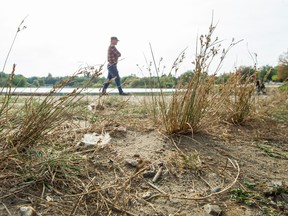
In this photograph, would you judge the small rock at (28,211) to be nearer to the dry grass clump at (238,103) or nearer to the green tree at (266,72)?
the dry grass clump at (238,103)

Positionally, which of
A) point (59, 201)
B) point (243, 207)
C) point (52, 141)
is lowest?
point (243, 207)

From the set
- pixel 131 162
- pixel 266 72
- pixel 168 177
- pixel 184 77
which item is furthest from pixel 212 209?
pixel 266 72

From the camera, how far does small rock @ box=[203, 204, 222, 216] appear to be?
140cm

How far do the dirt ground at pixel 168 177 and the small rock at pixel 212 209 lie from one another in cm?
2

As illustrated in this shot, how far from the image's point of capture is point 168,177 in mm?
1730

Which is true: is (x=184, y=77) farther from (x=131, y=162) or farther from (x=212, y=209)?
(x=212, y=209)

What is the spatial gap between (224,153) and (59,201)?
138cm

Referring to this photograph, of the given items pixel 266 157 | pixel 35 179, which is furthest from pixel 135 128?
pixel 35 179

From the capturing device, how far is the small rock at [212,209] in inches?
55.1

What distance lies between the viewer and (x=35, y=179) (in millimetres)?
1388

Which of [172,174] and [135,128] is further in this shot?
[135,128]

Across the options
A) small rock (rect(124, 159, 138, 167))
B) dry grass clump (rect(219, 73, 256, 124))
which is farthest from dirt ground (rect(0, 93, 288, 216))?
dry grass clump (rect(219, 73, 256, 124))

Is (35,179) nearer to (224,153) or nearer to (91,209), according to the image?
(91,209)

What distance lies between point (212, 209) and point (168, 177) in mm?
384
